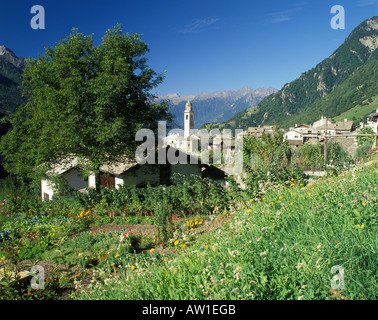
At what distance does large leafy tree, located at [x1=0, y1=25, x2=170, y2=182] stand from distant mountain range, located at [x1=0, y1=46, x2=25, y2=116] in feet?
136

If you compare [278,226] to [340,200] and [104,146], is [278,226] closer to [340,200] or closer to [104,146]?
[340,200]

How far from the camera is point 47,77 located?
14.3m

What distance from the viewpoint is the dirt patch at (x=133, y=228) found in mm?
8880

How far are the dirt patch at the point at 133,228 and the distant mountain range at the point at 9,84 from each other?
163 ft


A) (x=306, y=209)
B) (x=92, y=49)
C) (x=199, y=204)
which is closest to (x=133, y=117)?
(x=92, y=49)

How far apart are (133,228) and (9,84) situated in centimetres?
9060

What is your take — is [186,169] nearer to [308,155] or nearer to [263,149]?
[263,149]

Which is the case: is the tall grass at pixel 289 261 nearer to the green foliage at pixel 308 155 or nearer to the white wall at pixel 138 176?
the white wall at pixel 138 176

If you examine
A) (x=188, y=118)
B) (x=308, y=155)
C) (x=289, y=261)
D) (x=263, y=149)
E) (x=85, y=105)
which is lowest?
(x=289, y=261)

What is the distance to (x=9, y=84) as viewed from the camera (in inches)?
3172

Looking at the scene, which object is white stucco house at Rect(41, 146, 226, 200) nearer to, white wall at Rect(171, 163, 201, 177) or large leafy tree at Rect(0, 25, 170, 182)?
white wall at Rect(171, 163, 201, 177)

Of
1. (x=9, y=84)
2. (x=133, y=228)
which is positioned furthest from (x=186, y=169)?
(x=9, y=84)

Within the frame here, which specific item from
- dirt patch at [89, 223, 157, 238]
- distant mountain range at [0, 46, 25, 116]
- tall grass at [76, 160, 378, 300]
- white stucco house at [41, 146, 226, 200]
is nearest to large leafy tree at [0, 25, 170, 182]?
white stucco house at [41, 146, 226, 200]

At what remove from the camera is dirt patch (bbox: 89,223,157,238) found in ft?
29.1
